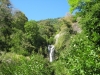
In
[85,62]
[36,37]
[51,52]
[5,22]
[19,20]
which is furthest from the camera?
[19,20]

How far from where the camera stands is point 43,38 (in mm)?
49094

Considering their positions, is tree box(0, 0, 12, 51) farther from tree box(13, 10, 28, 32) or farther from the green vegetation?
tree box(13, 10, 28, 32)

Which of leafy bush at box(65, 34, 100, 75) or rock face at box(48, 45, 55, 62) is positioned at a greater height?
rock face at box(48, 45, 55, 62)

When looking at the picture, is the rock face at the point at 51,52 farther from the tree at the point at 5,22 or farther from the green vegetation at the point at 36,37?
the tree at the point at 5,22

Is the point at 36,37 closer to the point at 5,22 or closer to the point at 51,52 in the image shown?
the point at 51,52

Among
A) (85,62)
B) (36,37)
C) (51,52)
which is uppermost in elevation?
(36,37)

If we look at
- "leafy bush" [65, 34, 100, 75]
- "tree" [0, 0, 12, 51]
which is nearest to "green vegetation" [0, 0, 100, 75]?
"tree" [0, 0, 12, 51]

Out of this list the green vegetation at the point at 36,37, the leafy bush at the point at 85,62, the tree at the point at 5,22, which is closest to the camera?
the leafy bush at the point at 85,62

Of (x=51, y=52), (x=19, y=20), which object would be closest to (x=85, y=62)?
(x=51, y=52)

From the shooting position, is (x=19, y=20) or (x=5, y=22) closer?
(x=5, y=22)

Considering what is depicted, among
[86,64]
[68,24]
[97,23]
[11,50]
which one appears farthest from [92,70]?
[68,24]

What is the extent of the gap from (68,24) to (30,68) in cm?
2760

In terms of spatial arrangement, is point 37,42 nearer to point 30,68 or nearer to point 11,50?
point 11,50

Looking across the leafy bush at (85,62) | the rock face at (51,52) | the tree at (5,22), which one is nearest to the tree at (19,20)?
the tree at (5,22)
